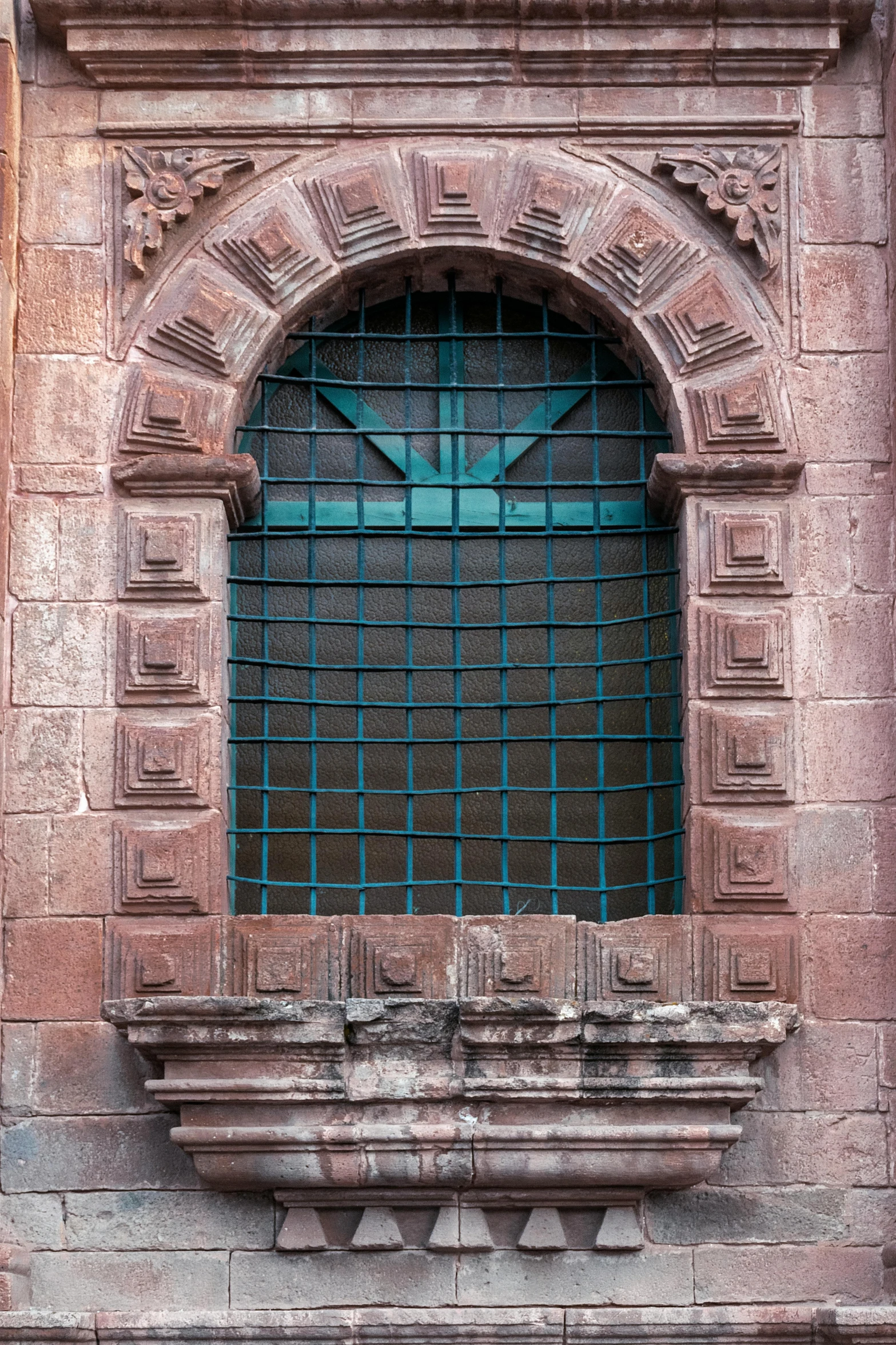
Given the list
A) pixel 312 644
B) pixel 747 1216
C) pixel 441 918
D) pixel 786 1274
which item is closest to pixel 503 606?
pixel 312 644

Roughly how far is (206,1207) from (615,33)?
4.38 meters

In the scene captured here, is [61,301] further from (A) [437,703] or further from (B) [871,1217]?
(B) [871,1217]

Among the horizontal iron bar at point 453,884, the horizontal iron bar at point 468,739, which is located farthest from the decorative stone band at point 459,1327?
the horizontal iron bar at point 468,739

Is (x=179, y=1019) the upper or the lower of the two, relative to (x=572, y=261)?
lower

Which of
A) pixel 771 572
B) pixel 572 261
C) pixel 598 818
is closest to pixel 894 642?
pixel 771 572

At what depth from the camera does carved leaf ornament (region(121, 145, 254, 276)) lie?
297 inches

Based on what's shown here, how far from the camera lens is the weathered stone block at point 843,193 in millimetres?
7609

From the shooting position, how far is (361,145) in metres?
7.73

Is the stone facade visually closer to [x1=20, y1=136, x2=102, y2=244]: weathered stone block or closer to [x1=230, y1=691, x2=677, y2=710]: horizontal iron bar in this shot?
[x1=20, y1=136, x2=102, y2=244]: weathered stone block

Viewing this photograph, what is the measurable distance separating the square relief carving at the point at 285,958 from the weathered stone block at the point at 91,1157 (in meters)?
0.55

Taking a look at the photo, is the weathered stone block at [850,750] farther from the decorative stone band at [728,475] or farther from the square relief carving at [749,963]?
the decorative stone band at [728,475]

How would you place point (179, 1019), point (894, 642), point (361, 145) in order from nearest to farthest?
1. point (179, 1019)
2. point (894, 642)
3. point (361, 145)

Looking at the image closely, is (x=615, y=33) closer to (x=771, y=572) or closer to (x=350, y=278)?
(x=350, y=278)

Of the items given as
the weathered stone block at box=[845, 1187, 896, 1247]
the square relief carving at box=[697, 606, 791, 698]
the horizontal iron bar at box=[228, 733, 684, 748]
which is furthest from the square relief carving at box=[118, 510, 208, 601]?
the weathered stone block at box=[845, 1187, 896, 1247]
